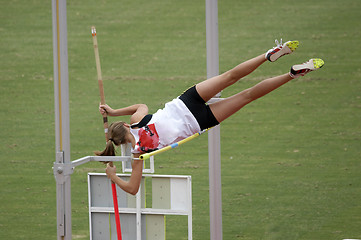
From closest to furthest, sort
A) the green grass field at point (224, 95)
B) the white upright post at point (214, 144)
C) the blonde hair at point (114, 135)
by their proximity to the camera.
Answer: the blonde hair at point (114, 135), the white upright post at point (214, 144), the green grass field at point (224, 95)

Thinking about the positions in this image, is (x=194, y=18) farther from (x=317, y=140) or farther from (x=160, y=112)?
(x=160, y=112)

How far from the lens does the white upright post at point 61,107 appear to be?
13.2 feet

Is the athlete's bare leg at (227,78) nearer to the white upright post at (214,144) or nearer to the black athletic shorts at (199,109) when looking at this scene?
the black athletic shorts at (199,109)

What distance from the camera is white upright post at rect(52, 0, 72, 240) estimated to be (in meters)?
4.03

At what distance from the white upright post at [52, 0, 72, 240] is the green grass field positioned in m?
1.75

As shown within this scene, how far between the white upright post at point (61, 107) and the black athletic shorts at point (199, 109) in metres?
0.78

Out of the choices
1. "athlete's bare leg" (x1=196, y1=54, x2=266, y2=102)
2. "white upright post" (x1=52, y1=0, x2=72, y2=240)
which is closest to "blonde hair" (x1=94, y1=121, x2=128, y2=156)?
"white upright post" (x1=52, y1=0, x2=72, y2=240)

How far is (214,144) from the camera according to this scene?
4574 millimetres

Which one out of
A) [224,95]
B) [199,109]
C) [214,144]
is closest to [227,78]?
[199,109]

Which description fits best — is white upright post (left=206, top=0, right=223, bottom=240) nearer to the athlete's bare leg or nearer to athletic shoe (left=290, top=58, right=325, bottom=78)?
the athlete's bare leg

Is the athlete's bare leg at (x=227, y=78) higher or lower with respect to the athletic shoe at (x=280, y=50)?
lower

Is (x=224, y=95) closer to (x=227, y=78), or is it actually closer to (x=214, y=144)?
(x=214, y=144)

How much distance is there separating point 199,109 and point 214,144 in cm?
42

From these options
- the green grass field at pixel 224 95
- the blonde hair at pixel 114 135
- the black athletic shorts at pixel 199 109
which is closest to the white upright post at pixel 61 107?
the blonde hair at pixel 114 135
